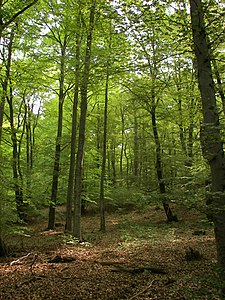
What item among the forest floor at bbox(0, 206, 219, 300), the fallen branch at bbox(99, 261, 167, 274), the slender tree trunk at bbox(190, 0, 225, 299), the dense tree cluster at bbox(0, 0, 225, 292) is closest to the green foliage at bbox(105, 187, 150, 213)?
the dense tree cluster at bbox(0, 0, 225, 292)

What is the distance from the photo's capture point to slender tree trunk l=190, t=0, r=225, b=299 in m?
4.67

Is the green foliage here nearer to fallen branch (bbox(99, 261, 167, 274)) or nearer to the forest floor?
the forest floor

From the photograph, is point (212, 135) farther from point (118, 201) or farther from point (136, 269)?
point (118, 201)

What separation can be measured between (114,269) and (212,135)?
4.42m

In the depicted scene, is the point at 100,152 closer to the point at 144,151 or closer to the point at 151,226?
the point at 144,151

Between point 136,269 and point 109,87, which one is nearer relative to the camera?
point 136,269

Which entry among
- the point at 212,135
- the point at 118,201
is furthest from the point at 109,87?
the point at 212,135

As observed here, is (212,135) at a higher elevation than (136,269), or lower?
higher

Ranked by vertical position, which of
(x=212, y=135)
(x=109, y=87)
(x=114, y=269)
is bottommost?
(x=114, y=269)

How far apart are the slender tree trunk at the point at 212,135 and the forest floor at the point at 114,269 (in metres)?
0.91

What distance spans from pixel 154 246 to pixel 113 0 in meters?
8.04

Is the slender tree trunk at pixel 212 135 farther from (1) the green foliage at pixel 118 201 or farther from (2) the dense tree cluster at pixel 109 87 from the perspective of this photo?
(1) the green foliage at pixel 118 201

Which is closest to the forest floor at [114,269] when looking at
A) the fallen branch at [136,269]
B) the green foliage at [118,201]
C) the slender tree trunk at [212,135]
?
the fallen branch at [136,269]

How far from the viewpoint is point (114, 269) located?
691 centimetres
